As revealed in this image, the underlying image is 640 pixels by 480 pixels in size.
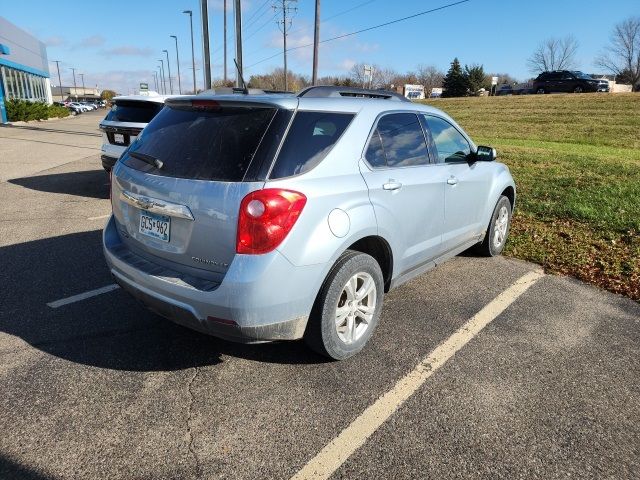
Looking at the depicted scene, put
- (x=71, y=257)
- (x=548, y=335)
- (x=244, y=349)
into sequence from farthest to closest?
(x=71, y=257), (x=548, y=335), (x=244, y=349)

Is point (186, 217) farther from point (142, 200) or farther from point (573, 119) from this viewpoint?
point (573, 119)

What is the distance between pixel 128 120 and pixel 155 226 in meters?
5.85

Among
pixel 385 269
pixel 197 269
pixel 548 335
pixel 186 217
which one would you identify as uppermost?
pixel 186 217

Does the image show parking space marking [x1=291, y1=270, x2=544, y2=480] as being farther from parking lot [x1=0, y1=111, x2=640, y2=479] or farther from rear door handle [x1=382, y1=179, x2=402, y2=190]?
rear door handle [x1=382, y1=179, x2=402, y2=190]

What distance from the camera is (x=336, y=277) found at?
2900 mm

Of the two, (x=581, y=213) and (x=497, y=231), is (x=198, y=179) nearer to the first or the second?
(x=497, y=231)

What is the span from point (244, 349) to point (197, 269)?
2.81 feet

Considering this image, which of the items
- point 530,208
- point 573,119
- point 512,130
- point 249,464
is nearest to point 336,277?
point 249,464

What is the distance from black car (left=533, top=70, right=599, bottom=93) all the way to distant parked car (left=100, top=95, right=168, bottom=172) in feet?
129

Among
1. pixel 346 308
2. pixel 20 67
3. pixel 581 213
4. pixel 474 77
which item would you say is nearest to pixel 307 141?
pixel 346 308

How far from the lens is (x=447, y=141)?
435cm

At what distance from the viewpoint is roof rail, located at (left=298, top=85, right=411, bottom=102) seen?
3263 mm

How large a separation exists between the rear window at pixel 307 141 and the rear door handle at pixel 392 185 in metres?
0.48

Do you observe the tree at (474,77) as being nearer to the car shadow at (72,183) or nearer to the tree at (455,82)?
the tree at (455,82)
